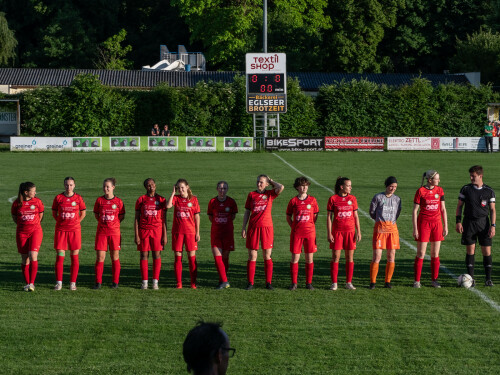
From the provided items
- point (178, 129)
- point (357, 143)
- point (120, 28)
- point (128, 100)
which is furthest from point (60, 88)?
point (120, 28)

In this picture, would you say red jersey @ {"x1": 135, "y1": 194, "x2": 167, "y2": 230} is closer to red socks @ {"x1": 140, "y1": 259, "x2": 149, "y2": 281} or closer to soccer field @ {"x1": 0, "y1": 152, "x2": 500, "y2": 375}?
red socks @ {"x1": 140, "y1": 259, "x2": 149, "y2": 281}

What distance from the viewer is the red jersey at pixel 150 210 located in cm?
1191

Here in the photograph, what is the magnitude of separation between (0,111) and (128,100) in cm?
1025

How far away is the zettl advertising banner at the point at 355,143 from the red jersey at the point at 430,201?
3443 cm

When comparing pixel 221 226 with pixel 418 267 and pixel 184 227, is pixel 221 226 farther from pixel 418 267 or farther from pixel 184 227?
pixel 418 267

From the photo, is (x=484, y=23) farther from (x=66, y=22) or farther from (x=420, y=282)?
(x=420, y=282)

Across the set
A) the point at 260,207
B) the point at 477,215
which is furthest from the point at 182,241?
the point at 477,215

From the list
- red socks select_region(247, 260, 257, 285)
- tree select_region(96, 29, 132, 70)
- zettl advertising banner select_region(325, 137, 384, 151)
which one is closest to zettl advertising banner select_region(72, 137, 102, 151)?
zettl advertising banner select_region(325, 137, 384, 151)

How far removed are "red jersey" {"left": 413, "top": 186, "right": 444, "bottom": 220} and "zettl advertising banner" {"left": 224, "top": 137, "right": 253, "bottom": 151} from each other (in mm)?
33922

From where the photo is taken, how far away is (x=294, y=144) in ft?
151

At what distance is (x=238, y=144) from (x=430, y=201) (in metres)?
34.1

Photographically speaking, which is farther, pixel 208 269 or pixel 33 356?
pixel 208 269

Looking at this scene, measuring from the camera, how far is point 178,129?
50.8 meters

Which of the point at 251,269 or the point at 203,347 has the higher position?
the point at 203,347
